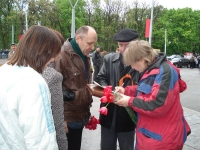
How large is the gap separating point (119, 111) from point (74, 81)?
0.64 m

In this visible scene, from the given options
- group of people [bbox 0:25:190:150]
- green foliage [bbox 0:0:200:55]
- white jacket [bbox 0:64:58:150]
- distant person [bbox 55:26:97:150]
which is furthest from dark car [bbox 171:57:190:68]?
white jacket [bbox 0:64:58:150]

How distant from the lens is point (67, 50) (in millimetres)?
2418

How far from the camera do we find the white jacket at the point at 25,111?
1.27 metres

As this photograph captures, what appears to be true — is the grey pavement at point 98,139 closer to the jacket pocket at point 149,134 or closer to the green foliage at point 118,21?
the jacket pocket at point 149,134

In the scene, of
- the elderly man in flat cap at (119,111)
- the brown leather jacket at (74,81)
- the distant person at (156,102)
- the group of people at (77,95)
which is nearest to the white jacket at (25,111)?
the group of people at (77,95)

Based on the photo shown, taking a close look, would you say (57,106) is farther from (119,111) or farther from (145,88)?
(119,111)

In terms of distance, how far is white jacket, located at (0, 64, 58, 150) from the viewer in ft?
4.16

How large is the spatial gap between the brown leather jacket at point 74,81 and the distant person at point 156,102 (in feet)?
1.81

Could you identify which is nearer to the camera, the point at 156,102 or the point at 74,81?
the point at 156,102

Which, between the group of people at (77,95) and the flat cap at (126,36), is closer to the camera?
the group of people at (77,95)

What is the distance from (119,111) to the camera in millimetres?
2588

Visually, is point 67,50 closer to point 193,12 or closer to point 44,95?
point 44,95

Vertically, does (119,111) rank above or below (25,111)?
A: below

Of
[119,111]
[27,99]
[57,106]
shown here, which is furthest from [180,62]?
[27,99]
